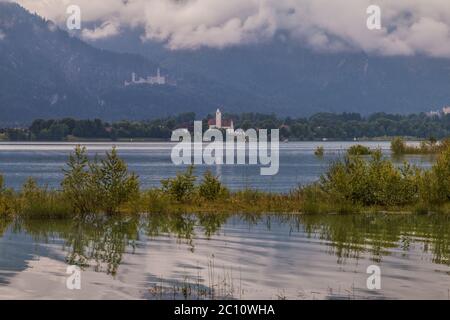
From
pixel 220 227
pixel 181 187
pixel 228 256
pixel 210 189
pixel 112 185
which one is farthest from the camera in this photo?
pixel 210 189

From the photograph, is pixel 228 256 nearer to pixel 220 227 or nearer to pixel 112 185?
pixel 220 227

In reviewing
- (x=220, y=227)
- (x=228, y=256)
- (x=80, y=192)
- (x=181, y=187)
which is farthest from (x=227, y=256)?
(x=181, y=187)

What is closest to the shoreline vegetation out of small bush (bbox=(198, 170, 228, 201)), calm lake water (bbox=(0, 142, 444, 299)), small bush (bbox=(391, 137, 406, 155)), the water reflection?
small bush (bbox=(198, 170, 228, 201))

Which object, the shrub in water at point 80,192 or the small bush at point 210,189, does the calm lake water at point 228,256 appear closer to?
the shrub in water at point 80,192

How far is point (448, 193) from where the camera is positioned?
123 feet

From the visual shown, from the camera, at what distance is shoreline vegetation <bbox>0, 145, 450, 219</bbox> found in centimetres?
3531

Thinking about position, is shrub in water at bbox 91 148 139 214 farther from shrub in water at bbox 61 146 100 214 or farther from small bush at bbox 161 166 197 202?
small bush at bbox 161 166 197 202

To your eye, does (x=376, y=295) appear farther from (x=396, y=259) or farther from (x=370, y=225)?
(x=370, y=225)

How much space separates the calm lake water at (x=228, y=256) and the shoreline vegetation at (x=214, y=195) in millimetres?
1203

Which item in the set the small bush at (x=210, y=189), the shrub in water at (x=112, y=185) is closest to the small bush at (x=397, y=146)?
the small bush at (x=210, y=189)

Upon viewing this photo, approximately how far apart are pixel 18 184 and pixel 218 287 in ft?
163

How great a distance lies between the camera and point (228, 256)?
84.2ft

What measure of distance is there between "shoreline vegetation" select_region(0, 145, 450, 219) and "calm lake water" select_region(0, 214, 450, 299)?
1.20 m

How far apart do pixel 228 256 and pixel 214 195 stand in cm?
1466
